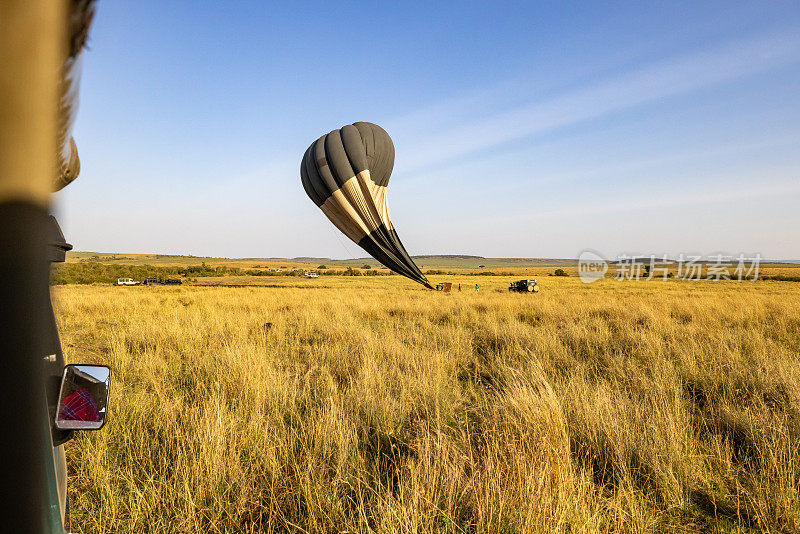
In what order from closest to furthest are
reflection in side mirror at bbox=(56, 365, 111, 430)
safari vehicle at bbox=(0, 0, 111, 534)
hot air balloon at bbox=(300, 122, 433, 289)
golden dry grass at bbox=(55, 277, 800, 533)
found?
safari vehicle at bbox=(0, 0, 111, 534) < reflection in side mirror at bbox=(56, 365, 111, 430) < golden dry grass at bbox=(55, 277, 800, 533) < hot air balloon at bbox=(300, 122, 433, 289)

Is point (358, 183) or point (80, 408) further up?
point (358, 183)

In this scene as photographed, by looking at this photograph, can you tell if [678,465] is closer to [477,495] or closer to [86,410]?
[477,495]

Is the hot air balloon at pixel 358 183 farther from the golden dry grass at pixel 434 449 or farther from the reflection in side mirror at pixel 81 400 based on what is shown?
the reflection in side mirror at pixel 81 400

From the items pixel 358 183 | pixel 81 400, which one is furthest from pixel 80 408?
pixel 358 183

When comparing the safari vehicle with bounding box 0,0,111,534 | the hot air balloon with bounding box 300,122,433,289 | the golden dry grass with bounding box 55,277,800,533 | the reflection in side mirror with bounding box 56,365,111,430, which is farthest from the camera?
the hot air balloon with bounding box 300,122,433,289

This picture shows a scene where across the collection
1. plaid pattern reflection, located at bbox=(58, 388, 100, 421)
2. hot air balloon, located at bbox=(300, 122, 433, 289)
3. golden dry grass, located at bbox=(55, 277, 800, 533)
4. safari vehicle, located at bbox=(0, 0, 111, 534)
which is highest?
hot air balloon, located at bbox=(300, 122, 433, 289)

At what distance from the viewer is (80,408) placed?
3.16 feet

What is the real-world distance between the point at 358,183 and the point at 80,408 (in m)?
18.5

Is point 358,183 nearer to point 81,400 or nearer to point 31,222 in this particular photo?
point 81,400

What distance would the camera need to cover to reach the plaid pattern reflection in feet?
3.01

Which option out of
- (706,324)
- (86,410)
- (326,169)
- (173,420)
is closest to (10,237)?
(86,410)

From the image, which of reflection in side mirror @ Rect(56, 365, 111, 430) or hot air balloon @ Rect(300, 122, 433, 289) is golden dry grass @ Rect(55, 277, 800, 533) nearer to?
reflection in side mirror @ Rect(56, 365, 111, 430)

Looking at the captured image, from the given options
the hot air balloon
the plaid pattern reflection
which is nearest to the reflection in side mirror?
the plaid pattern reflection

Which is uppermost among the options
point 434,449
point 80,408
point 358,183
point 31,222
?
point 358,183
